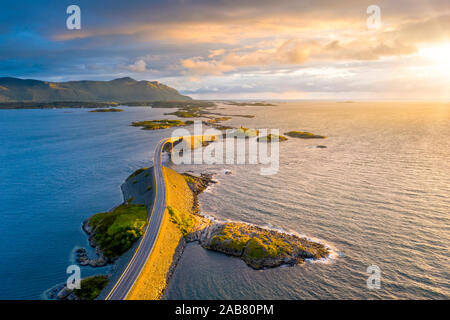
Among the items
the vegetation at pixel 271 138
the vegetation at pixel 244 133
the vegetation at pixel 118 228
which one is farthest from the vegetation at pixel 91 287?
the vegetation at pixel 244 133

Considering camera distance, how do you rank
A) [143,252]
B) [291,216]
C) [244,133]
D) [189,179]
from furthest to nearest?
[244,133] → [189,179] → [291,216] → [143,252]

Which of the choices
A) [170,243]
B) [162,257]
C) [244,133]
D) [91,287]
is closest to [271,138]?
[244,133]

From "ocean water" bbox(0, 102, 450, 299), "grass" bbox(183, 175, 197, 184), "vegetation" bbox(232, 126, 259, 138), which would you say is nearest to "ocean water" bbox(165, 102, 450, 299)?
"ocean water" bbox(0, 102, 450, 299)

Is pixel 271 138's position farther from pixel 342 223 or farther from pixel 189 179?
pixel 342 223

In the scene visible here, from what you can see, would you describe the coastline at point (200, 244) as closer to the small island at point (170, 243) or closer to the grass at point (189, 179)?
the small island at point (170, 243)

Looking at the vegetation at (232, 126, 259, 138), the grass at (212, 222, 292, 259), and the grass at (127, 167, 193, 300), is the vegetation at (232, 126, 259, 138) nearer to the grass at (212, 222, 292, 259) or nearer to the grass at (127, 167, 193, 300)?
the grass at (127, 167, 193, 300)

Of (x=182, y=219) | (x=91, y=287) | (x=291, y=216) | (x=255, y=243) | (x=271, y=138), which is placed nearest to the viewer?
(x=91, y=287)
